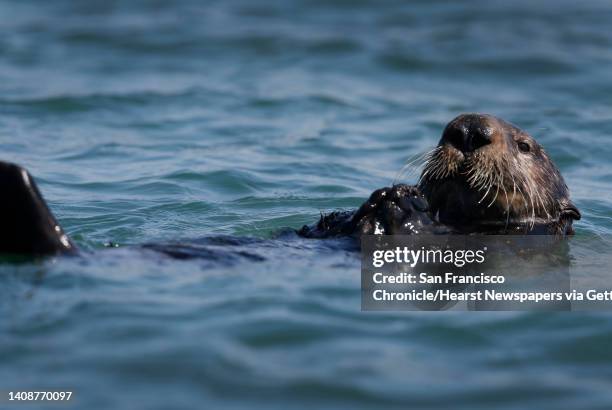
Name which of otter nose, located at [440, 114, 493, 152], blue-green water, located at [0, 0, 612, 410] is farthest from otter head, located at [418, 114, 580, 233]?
blue-green water, located at [0, 0, 612, 410]

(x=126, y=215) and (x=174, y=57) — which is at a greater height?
(x=174, y=57)

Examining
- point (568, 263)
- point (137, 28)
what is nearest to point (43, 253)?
point (568, 263)

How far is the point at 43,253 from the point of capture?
5086 mm

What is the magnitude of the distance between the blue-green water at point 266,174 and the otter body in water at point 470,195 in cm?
36

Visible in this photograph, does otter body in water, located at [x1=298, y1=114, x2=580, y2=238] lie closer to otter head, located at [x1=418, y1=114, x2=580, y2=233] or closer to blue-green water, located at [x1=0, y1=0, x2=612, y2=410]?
otter head, located at [x1=418, y1=114, x2=580, y2=233]

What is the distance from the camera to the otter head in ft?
20.1

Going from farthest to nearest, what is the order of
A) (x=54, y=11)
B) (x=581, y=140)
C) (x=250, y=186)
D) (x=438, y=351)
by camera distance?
(x=54, y=11)
(x=581, y=140)
(x=250, y=186)
(x=438, y=351)

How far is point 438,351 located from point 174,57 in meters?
12.2

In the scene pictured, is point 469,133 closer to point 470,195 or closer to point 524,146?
point 470,195

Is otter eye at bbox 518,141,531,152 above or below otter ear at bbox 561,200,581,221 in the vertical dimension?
above

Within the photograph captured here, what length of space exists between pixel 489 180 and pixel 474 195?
0.15 meters

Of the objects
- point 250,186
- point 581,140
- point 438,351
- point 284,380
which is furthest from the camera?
point 581,140

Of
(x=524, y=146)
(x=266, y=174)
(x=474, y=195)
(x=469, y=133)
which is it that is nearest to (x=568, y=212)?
(x=524, y=146)

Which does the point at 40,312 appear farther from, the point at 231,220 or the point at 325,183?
the point at 325,183
